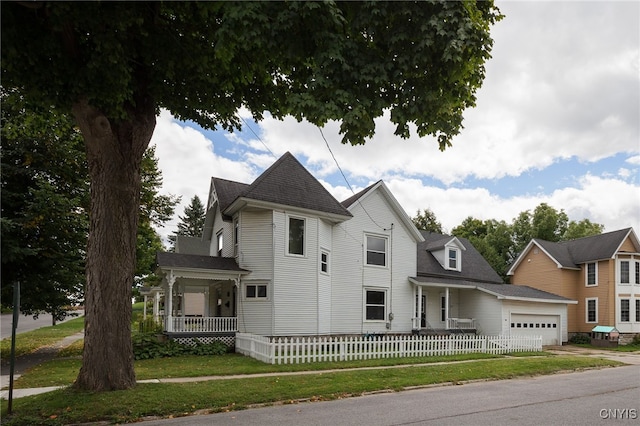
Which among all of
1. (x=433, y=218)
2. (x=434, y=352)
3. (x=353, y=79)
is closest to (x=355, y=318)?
(x=434, y=352)

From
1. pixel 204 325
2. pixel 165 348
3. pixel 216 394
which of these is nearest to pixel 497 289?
pixel 204 325

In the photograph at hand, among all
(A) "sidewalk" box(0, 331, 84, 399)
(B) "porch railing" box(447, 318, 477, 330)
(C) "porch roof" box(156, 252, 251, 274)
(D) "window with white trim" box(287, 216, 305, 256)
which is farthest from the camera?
(B) "porch railing" box(447, 318, 477, 330)

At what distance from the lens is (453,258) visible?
29.7 metres

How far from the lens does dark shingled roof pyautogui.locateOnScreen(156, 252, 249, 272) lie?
19453 millimetres

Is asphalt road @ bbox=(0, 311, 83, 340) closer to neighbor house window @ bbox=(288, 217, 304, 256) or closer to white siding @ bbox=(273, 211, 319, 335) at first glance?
white siding @ bbox=(273, 211, 319, 335)

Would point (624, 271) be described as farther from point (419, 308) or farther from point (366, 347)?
point (366, 347)


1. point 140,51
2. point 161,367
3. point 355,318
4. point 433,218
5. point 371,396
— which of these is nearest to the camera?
point 140,51

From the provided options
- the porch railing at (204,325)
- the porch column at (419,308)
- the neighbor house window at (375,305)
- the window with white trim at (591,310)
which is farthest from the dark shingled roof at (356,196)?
the window with white trim at (591,310)

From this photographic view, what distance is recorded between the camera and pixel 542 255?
3434 cm

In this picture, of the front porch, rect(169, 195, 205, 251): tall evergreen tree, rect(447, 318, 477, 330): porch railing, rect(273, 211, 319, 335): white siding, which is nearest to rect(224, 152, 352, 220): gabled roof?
rect(273, 211, 319, 335): white siding

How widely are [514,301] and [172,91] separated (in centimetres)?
2311

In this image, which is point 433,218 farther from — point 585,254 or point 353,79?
point 353,79

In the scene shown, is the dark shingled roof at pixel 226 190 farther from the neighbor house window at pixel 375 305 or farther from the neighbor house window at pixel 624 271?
the neighbor house window at pixel 624 271

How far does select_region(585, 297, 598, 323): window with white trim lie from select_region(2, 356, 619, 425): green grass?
69.1 ft
